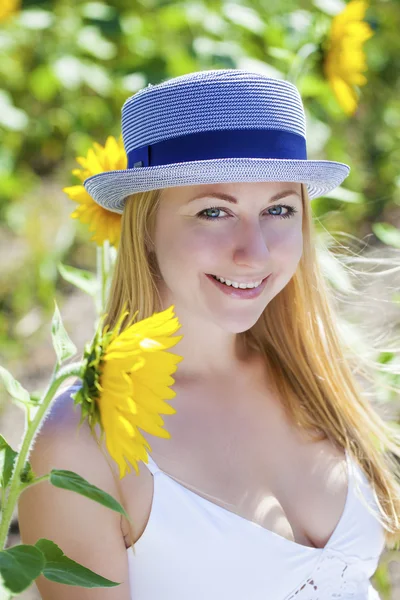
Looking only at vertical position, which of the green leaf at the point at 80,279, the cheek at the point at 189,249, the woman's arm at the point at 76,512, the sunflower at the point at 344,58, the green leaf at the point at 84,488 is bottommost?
the woman's arm at the point at 76,512

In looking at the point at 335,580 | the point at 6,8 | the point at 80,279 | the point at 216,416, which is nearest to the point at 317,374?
the point at 216,416

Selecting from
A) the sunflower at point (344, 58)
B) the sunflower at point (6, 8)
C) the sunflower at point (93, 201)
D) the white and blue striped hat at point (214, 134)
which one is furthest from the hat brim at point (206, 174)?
the sunflower at point (6, 8)

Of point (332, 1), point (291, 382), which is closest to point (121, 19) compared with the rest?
point (332, 1)

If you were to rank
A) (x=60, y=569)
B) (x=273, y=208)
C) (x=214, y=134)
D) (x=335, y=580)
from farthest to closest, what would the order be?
(x=335, y=580) → (x=273, y=208) → (x=214, y=134) → (x=60, y=569)

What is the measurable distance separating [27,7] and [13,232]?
0.73 m

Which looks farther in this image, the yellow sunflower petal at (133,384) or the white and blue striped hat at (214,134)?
the white and blue striped hat at (214,134)

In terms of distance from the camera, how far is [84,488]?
0.83 m

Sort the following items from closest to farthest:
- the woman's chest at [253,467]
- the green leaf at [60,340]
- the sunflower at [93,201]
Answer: the green leaf at [60,340]
the woman's chest at [253,467]
the sunflower at [93,201]

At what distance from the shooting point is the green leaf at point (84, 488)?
823 mm

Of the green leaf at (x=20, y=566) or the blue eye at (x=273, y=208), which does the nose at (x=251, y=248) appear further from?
the green leaf at (x=20, y=566)

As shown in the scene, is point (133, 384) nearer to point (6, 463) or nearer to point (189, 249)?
point (6, 463)

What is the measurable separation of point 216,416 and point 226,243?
1.14 ft

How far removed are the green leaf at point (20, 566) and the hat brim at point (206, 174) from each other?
60 cm

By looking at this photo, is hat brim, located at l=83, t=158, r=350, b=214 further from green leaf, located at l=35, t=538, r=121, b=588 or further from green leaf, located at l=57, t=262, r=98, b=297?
green leaf, located at l=35, t=538, r=121, b=588
